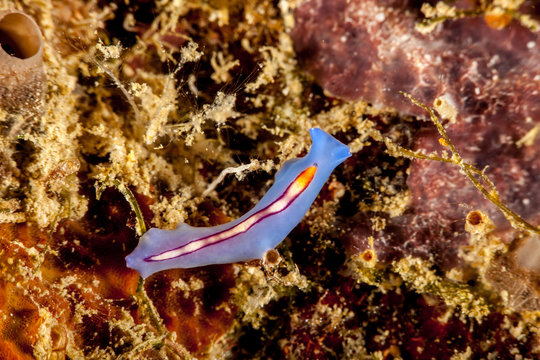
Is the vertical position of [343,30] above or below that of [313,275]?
above

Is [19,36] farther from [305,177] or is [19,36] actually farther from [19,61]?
[305,177]

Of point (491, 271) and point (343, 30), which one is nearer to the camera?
point (343, 30)

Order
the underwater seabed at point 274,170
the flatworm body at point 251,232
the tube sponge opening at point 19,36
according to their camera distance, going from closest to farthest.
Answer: the tube sponge opening at point 19,36 < the underwater seabed at point 274,170 < the flatworm body at point 251,232

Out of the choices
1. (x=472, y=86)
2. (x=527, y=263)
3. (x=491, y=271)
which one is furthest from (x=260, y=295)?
(x=472, y=86)

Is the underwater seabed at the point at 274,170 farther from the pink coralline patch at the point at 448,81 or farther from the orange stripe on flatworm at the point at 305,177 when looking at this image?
the orange stripe on flatworm at the point at 305,177

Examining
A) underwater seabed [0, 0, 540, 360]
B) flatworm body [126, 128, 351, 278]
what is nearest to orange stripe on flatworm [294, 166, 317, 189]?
flatworm body [126, 128, 351, 278]

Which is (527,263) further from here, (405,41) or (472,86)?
(405,41)

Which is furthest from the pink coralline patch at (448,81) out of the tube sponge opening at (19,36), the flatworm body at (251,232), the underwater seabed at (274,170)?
the tube sponge opening at (19,36)
